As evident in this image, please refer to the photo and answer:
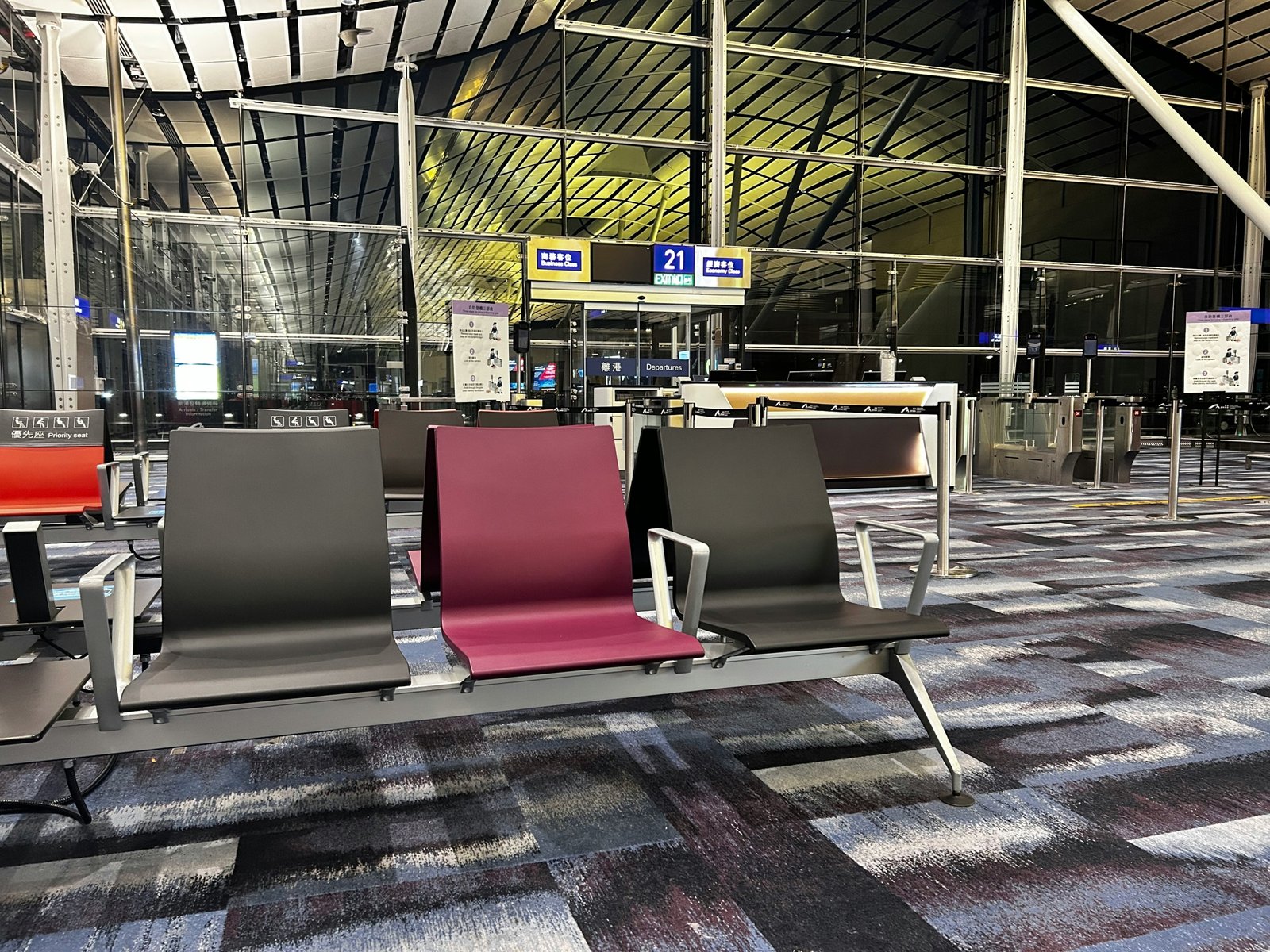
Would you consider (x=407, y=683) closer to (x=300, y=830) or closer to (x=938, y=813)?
(x=300, y=830)

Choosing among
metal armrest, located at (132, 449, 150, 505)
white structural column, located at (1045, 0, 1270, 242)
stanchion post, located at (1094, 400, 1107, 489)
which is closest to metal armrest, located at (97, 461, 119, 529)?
metal armrest, located at (132, 449, 150, 505)

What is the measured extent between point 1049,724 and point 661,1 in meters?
14.3

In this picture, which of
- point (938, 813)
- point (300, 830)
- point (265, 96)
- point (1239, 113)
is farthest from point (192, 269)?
point (1239, 113)

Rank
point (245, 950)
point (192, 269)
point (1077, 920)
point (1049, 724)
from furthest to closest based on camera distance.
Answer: point (192, 269), point (1049, 724), point (1077, 920), point (245, 950)

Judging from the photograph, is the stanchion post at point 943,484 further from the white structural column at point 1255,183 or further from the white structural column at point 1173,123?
the white structural column at point 1255,183

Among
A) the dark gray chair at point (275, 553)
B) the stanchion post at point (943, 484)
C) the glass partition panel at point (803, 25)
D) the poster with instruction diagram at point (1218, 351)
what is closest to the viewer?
the dark gray chair at point (275, 553)

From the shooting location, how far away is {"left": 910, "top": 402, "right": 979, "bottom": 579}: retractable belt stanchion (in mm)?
3967

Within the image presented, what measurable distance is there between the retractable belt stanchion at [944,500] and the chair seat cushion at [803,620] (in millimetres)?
1251

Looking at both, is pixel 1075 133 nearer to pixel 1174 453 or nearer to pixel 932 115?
pixel 932 115

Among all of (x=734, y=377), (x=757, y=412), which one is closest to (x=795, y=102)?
(x=734, y=377)

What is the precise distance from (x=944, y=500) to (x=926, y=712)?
92.0 inches

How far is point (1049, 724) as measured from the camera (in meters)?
2.62

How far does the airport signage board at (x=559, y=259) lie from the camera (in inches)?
400

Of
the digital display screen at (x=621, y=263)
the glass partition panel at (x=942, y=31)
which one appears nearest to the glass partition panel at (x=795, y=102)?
the glass partition panel at (x=942, y=31)
